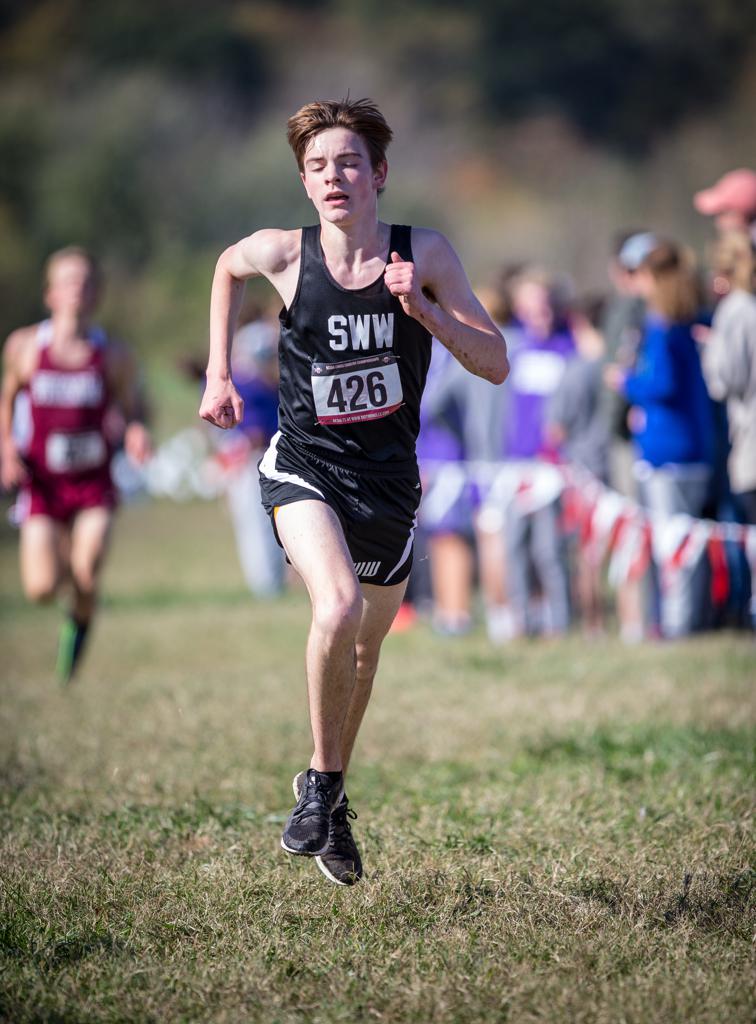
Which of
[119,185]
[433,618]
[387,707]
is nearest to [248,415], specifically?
[433,618]

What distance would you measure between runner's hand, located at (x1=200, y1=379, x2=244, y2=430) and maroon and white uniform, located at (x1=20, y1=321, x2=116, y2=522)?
Result: 4.30 m

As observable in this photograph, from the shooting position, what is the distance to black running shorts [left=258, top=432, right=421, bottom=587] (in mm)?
4371

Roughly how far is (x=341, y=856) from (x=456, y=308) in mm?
1739

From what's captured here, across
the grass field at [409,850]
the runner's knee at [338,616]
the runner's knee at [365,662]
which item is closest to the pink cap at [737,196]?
the grass field at [409,850]

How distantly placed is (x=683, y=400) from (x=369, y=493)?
4.85 m

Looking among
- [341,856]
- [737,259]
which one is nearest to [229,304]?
[341,856]

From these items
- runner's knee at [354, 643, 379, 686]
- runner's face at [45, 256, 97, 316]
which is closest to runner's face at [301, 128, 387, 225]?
runner's knee at [354, 643, 379, 686]

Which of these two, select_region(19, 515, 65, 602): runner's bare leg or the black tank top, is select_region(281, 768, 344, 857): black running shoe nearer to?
the black tank top

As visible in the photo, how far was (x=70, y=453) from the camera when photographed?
27.7 ft

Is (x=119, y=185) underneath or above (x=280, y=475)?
above

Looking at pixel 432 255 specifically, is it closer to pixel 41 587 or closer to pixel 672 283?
pixel 672 283

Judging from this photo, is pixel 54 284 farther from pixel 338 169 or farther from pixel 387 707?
pixel 338 169

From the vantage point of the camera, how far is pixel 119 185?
44562mm

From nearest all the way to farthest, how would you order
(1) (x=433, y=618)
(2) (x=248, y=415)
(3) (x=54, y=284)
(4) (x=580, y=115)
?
(3) (x=54, y=284) → (1) (x=433, y=618) → (2) (x=248, y=415) → (4) (x=580, y=115)
